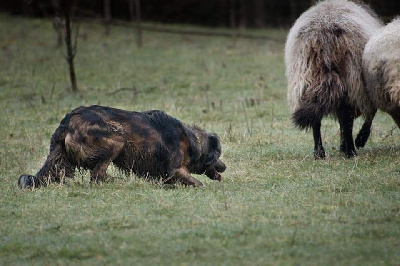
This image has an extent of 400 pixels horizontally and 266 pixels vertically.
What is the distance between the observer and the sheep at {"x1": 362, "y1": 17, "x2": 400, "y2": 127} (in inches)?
318

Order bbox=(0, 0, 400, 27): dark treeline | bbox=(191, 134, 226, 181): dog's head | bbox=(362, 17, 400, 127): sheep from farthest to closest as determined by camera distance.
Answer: bbox=(0, 0, 400, 27): dark treeline < bbox=(362, 17, 400, 127): sheep < bbox=(191, 134, 226, 181): dog's head

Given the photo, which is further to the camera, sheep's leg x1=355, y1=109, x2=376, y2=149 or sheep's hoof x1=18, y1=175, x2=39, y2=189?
sheep's leg x1=355, y1=109, x2=376, y2=149

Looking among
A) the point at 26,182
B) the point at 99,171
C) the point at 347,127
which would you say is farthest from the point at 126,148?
the point at 347,127

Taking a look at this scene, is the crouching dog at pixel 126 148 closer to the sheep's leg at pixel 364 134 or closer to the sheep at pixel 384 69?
the sheep at pixel 384 69

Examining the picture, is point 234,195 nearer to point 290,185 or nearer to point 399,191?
point 290,185

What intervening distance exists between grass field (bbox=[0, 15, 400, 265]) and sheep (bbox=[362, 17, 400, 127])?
751 millimetres

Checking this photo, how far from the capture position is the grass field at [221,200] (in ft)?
17.6

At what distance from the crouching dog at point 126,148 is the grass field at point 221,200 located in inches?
6.9

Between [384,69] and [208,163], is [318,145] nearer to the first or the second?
[384,69]

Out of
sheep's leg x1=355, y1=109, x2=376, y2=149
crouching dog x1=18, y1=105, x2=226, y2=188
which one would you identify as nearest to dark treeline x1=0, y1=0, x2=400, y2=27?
sheep's leg x1=355, y1=109, x2=376, y2=149

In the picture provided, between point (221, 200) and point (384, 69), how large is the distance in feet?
8.95

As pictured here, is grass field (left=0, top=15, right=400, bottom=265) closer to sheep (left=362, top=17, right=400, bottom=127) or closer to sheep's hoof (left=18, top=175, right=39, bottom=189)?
sheep's hoof (left=18, top=175, right=39, bottom=189)

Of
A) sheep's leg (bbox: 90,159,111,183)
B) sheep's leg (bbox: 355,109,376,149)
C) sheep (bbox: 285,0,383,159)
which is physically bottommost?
sheep's leg (bbox: 355,109,376,149)

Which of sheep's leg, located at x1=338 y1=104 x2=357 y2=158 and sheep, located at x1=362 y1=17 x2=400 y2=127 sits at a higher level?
sheep, located at x1=362 y1=17 x2=400 y2=127
